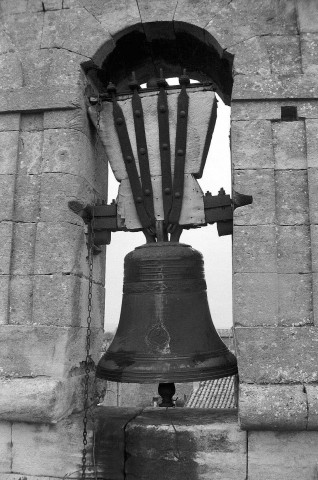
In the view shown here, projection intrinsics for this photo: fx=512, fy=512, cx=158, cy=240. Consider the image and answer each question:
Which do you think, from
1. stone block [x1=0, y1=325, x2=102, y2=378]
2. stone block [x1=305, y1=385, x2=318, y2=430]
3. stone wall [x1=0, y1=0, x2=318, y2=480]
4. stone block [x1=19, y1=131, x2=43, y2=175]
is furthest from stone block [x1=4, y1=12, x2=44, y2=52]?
stone block [x1=305, y1=385, x2=318, y2=430]

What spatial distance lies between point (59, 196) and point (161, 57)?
1.58m

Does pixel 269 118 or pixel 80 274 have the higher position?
pixel 269 118

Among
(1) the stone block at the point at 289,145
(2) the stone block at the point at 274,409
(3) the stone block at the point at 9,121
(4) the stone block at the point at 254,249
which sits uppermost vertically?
(3) the stone block at the point at 9,121

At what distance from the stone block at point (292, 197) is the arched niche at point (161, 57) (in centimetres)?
100

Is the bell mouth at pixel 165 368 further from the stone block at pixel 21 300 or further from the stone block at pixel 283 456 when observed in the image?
the stone block at pixel 21 300

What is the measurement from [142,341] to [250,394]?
29.5 inches

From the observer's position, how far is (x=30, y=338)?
11.4ft

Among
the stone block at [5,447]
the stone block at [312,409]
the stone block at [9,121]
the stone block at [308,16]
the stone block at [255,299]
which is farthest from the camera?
the stone block at [9,121]

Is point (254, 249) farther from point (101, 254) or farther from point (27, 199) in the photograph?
point (27, 199)

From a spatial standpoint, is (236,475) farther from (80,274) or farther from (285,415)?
(80,274)

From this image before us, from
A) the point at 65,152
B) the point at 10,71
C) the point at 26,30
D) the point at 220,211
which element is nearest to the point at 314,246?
the point at 220,211

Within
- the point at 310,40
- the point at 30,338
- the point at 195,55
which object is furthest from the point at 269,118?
the point at 30,338

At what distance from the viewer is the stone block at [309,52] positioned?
3.61 meters

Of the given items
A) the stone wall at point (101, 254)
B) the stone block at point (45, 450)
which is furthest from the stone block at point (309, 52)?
the stone block at point (45, 450)
